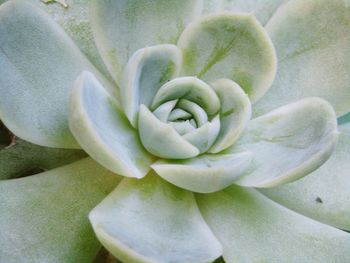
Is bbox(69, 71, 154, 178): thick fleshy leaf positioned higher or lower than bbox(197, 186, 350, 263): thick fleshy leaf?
higher

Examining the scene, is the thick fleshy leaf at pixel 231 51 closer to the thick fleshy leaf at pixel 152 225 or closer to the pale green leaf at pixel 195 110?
the pale green leaf at pixel 195 110

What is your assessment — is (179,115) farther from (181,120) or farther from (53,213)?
(53,213)

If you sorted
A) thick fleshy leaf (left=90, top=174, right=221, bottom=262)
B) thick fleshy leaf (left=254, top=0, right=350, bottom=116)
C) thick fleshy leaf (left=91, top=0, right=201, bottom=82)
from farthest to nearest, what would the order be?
1. thick fleshy leaf (left=254, top=0, right=350, bottom=116)
2. thick fleshy leaf (left=91, top=0, right=201, bottom=82)
3. thick fleshy leaf (left=90, top=174, right=221, bottom=262)

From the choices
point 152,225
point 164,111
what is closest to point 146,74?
point 164,111

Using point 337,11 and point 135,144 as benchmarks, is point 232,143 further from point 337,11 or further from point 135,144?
point 337,11

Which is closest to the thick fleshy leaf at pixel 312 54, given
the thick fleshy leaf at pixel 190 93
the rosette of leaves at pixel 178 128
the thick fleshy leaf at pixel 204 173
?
the rosette of leaves at pixel 178 128

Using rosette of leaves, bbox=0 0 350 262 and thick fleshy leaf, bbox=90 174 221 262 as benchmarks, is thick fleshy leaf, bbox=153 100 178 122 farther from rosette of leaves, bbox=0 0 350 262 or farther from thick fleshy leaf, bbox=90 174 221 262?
thick fleshy leaf, bbox=90 174 221 262

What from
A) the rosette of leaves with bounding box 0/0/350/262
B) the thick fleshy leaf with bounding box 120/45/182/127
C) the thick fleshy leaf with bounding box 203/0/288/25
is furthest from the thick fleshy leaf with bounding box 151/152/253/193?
the thick fleshy leaf with bounding box 203/0/288/25
